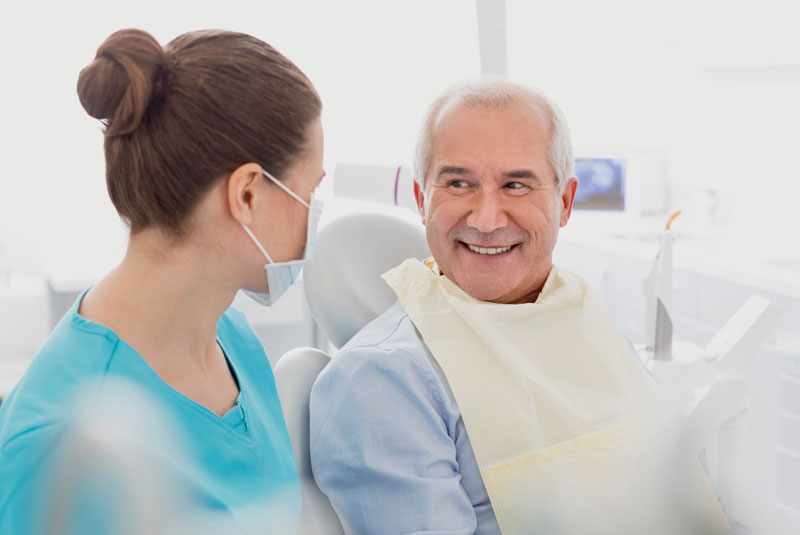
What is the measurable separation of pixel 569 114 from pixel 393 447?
3015mm

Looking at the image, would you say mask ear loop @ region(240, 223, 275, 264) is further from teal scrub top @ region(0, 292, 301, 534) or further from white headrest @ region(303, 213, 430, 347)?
white headrest @ region(303, 213, 430, 347)

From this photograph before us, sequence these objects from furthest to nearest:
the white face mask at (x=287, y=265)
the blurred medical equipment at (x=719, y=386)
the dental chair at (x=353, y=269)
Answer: the dental chair at (x=353, y=269)
the blurred medical equipment at (x=719, y=386)
the white face mask at (x=287, y=265)

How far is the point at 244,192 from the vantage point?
38.5 inches

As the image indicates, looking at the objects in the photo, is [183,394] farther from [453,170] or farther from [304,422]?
[453,170]

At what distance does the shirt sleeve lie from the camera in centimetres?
118

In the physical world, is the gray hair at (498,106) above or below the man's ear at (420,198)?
above

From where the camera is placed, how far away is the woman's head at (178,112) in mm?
909

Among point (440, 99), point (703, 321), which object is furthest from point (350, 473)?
point (703, 321)

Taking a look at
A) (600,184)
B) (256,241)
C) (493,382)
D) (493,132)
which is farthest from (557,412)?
(600,184)

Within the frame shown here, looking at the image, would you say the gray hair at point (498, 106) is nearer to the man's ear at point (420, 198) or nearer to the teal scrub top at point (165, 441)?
the man's ear at point (420, 198)

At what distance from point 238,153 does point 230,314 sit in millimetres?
373

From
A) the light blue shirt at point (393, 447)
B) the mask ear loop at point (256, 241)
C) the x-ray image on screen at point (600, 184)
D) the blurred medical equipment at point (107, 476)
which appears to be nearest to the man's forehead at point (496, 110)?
the light blue shirt at point (393, 447)

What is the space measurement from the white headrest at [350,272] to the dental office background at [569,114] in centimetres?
126

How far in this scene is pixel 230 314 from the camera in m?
1.25
